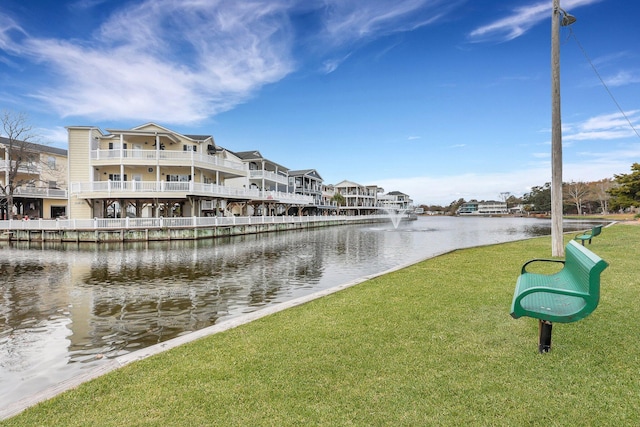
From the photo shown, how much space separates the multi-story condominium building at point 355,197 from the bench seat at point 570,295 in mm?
104543

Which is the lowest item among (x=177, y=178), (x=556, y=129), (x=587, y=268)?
(x=587, y=268)

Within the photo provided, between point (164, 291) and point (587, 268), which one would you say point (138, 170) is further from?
point (587, 268)

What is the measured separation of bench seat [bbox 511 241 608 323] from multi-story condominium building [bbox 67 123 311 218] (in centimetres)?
3248

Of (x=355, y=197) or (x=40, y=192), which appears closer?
(x=40, y=192)

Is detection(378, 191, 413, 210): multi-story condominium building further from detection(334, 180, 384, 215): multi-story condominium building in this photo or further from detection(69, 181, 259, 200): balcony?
detection(69, 181, 259, 200): balcony

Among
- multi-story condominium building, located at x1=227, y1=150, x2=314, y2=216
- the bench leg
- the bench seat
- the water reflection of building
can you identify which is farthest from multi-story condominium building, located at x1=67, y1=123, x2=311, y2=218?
the bench leg

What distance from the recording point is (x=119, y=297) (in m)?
10.6

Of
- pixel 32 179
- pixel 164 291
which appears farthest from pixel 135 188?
pixel 164 291

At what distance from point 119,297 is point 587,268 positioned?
11307 mm

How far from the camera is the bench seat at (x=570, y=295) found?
143 inches

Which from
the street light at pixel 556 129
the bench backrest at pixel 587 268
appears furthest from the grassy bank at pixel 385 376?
the street light at pixel 556 129

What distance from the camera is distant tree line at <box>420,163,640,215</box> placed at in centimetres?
4591

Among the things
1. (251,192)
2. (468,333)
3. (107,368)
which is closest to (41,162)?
(251,192)

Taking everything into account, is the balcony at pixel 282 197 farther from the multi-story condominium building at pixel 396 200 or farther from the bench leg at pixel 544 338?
the multi-story condominium building at pixel 396 200
